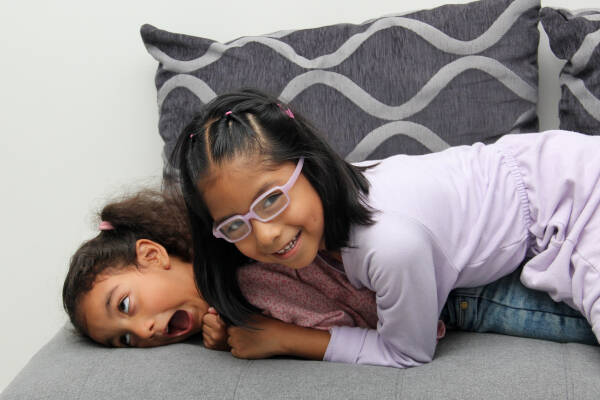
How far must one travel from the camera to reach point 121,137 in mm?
1882

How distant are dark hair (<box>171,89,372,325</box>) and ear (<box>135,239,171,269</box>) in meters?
0.19

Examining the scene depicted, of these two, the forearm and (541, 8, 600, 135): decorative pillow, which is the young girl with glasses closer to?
the forearm

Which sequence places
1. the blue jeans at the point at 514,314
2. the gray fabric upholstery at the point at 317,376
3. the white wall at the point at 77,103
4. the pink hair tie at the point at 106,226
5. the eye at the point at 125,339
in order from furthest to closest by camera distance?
the white wall at the point at 77,103 → the pink hair tie at the point at 106,226 → the eye at the point at 125,339 → the blue jeans at the point at 514,314 → the gray fabric upholstery at the point at 317,376

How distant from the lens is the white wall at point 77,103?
1811 millimetres

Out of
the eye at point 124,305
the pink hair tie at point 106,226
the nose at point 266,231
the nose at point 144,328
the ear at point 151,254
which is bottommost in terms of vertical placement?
Result: the nose at point 144,328

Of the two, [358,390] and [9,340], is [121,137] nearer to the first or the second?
[9,340]

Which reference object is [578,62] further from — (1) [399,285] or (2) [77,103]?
(2) [77,103]

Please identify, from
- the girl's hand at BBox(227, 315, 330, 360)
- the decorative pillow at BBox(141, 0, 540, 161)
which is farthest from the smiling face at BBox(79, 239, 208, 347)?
the decorative pillow at BBox(141, 0, 540, 161)

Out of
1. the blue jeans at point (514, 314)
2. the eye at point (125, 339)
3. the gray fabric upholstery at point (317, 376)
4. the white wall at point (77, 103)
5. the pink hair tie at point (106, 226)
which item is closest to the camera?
the gray fabric upholstery at point (317, 376)

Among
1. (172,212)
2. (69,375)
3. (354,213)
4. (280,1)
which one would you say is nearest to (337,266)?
(354,213)

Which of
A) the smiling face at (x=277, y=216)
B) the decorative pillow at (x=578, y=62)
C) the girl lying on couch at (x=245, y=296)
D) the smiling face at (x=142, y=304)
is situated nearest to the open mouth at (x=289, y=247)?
the smiling face at (x=277, y=216)

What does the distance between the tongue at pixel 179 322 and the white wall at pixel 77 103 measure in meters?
0.60

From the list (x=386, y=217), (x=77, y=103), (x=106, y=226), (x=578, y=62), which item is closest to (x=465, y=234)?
(x=386, y=217)

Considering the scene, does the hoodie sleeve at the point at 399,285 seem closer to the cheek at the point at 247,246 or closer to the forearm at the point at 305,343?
the forearm at the point at 305,343
